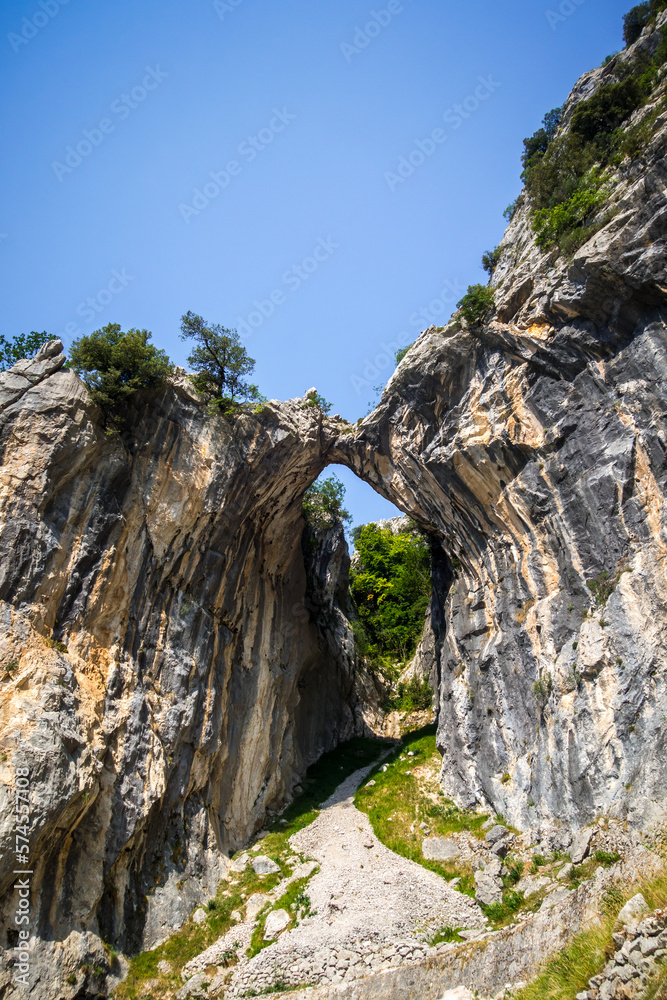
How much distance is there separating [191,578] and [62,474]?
18.9 feet

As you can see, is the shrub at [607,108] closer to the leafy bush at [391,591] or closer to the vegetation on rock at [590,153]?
the vegetation on rock at [590,153]

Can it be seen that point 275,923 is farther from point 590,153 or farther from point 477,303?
point 590,153

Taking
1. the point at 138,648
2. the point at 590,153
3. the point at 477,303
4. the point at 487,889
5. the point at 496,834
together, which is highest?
the point at 590,153

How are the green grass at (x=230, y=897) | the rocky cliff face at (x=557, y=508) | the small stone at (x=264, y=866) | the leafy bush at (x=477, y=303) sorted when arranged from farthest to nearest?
the leafy bush at (x=477, y=303) → the small stone at (x=264, y=866) → the rocky cliff face at (x=557, y=508) → the green grass at (x=230, y=897)

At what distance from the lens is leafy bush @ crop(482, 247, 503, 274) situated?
27.5 meters

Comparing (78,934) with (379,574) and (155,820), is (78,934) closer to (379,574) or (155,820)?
(155,820)

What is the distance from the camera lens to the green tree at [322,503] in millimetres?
30688

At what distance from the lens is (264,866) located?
17969 millimetres

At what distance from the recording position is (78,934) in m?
13.2

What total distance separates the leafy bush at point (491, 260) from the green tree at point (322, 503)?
42.9 feet

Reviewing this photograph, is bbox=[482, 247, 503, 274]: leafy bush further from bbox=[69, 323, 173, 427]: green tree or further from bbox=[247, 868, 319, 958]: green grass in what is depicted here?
bbox=[247, 868, 319, 958]: green grass

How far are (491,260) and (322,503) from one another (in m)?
14.8

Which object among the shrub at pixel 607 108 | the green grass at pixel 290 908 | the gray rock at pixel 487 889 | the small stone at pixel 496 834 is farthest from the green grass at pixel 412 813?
the shrub at pixel 607 108

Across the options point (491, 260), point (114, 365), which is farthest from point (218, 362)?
point (491, 260)
